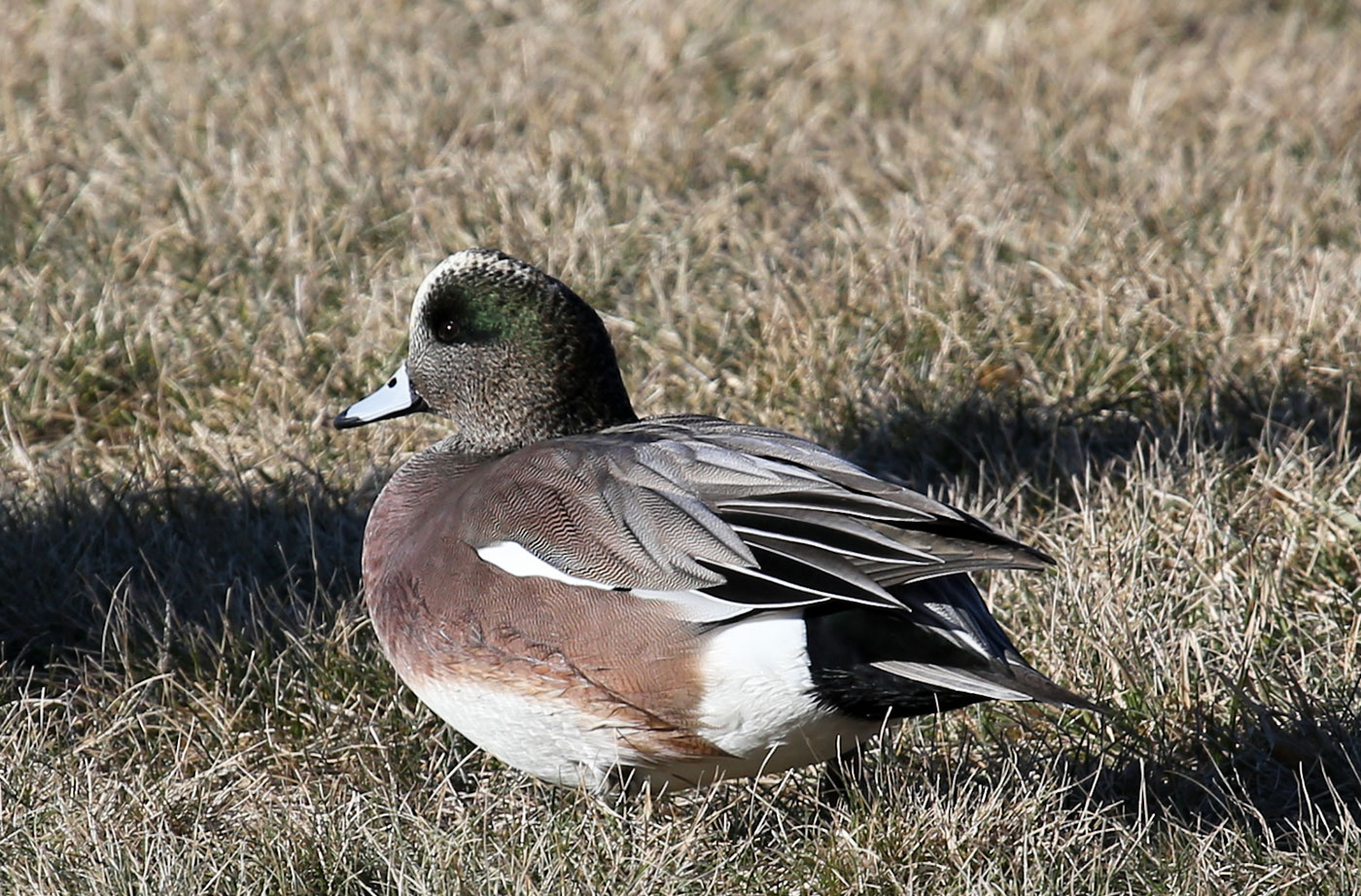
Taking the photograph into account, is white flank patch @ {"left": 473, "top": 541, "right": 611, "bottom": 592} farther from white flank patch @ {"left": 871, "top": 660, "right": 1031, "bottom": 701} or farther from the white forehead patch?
the white forehead patch

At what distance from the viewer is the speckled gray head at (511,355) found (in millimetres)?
3051

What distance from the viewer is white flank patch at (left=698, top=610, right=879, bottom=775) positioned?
2451mm

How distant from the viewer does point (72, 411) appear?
13.5 feet

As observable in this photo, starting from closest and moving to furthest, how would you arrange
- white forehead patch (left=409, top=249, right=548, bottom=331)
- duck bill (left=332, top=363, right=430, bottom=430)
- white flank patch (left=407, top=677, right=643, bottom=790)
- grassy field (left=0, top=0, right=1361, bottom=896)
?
white flank patch (left=407, top=677, right=643, bottom=790), grassy field (left=0, top=0, right=1361, bottom=896), white forehead patch (left=409, top=249, right=548, bottom=331), duck bill (left=332, top=363, right=430, bottom=430)

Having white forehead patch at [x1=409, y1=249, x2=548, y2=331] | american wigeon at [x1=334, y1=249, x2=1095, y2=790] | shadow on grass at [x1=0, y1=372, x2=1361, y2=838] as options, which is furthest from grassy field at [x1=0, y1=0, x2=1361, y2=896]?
white forehead patch at [x1=409, y1=249, x2=548, y2=331]

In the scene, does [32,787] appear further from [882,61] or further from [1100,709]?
[882,61]

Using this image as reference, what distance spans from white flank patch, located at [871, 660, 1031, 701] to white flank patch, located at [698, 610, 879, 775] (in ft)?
0.36

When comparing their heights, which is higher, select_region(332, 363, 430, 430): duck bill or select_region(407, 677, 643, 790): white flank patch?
select_region(332, 363, 430, 430): duck bill

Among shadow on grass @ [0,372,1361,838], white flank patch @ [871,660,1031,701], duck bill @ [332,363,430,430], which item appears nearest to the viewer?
white flank patch @ [871,660,1031,701]

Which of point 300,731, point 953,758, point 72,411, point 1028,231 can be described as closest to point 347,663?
point 300,731

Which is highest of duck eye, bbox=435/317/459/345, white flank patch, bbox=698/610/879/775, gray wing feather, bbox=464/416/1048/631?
duck eye, bbox=435/317/459/345

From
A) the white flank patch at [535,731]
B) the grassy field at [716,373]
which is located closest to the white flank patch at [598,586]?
the white flank patch at [535,731]

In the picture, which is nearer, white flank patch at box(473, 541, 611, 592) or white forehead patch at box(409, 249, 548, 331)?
white flank patch at box(473, 541, 611, 592)

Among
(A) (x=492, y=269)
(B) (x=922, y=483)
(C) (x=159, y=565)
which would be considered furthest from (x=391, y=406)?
(B) (x=922, y=483)
